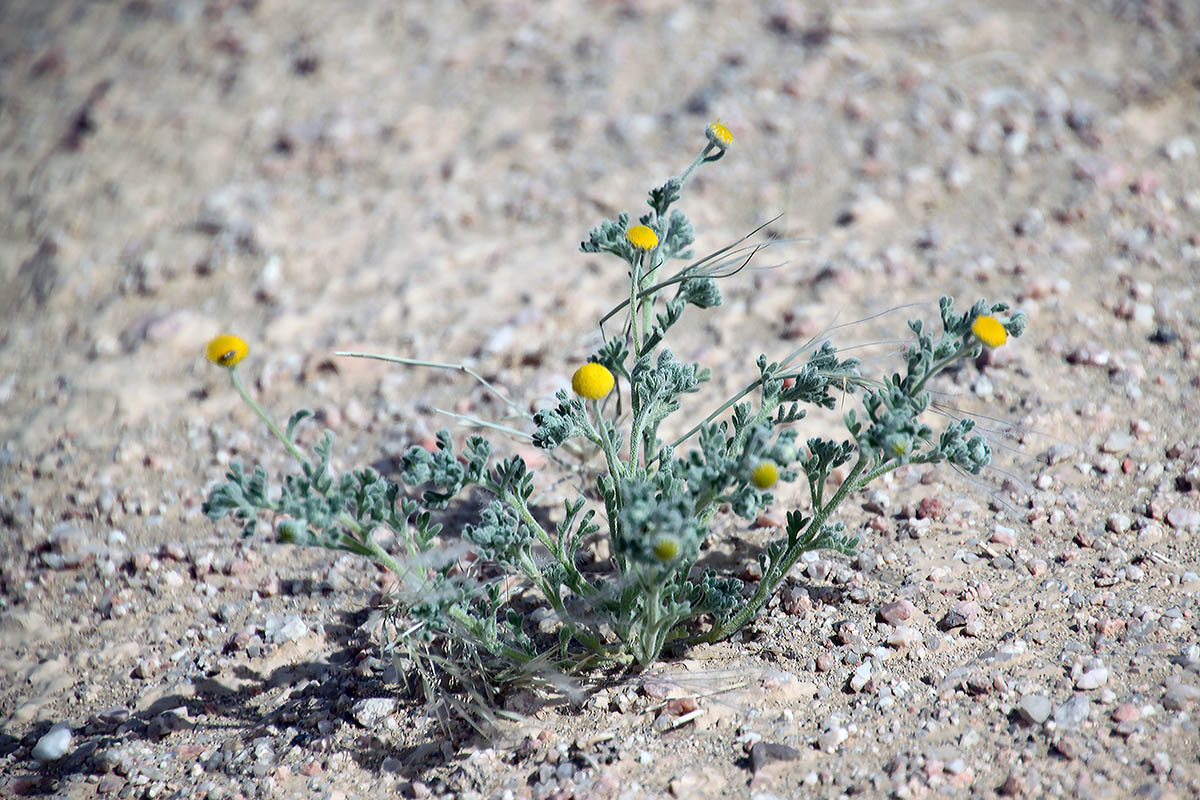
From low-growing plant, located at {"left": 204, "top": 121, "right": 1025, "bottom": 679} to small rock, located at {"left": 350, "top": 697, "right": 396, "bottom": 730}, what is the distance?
0.20 meters

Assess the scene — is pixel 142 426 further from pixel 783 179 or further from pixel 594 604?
pixel 783 179

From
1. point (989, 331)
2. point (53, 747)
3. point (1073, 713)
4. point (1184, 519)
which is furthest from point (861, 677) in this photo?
point (53, 747)

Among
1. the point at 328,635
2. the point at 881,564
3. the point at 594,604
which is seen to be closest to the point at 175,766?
the point at 328,635

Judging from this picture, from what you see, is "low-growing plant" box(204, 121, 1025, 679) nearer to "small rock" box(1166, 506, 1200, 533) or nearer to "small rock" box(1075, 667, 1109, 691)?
"small rock" box(1075, 667, 1109, 691)

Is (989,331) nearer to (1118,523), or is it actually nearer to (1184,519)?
(1118,523)

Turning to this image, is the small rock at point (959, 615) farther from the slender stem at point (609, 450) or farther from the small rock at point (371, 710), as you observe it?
the small rock at point (371, 710)

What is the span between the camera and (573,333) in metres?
3.83

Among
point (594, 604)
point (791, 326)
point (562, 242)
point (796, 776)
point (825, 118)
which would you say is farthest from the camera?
point (825, 118)

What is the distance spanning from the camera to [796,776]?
7.21 ft

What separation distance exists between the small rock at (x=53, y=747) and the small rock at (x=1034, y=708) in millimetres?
2485

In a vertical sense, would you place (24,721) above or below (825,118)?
below

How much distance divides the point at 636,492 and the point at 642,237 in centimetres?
72

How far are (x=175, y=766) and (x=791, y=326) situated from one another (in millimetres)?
2524

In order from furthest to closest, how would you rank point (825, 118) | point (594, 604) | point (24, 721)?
point (825, 118)
point (24, 721)
point (594, 604)
